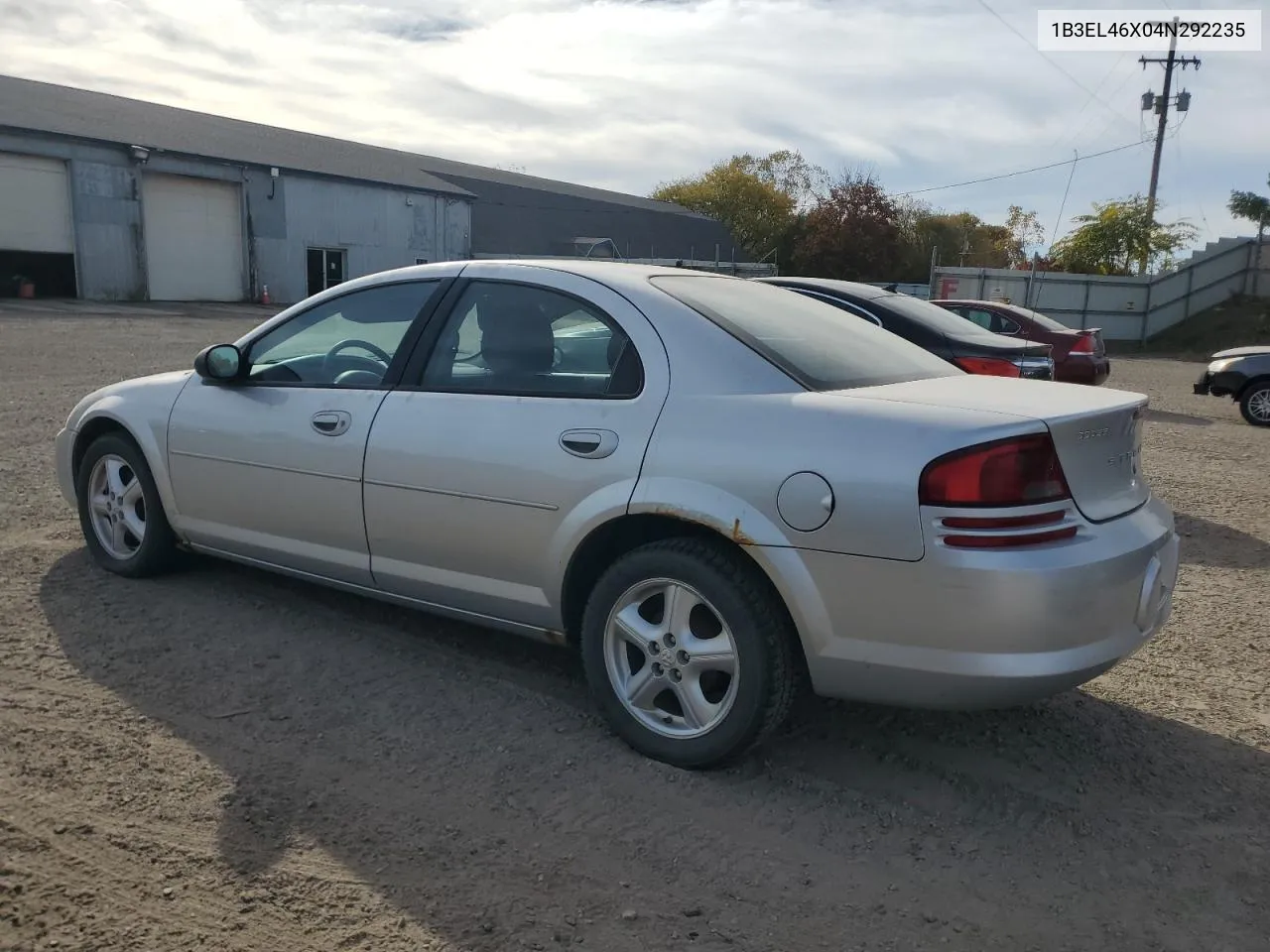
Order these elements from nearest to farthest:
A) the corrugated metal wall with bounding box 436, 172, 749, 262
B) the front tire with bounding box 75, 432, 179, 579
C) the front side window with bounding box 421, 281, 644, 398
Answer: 1. the front side window with bounding box 421, 281, 644, 398
2. the front tire with bounding box 75, 432, 179, 579
3. the corrugated metal wall with bounding box 436, 172, 749, 262

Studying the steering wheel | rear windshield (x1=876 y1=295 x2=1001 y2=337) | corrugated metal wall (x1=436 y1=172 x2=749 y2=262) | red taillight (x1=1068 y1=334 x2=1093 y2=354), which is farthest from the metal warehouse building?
the steering wheel

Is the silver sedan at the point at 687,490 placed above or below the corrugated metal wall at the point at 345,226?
below

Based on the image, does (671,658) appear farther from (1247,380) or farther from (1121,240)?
(1121,240)

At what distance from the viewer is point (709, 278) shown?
4.17 meters

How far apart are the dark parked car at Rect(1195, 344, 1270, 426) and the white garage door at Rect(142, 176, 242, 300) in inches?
1056

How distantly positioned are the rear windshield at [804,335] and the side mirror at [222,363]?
189cm

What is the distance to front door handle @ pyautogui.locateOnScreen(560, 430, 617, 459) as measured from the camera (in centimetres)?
337

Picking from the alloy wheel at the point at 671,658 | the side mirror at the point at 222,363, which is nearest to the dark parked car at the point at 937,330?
the side mirror at the point at 222,363

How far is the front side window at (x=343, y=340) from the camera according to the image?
4.15 m

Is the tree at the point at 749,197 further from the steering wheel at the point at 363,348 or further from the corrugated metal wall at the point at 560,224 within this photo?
the steering wheel at the point at 363,348

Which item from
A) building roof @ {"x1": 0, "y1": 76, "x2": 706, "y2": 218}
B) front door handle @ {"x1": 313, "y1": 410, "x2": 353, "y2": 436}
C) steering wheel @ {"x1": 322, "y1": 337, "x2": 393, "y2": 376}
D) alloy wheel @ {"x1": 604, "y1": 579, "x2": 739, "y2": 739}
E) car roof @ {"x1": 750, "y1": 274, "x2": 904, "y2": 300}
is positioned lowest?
alloy wheel @ {"x1": 604, "y1": 579, "x2": 739, "y2": 739}

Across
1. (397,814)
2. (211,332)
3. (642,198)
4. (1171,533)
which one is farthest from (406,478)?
(642,198)

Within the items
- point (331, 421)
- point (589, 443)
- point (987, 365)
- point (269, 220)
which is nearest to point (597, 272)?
point (589, 443)

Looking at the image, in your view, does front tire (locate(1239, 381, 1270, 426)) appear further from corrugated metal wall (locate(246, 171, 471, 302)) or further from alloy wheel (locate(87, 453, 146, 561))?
corrugated metal wall (locate(246, 171, 471, 302))
